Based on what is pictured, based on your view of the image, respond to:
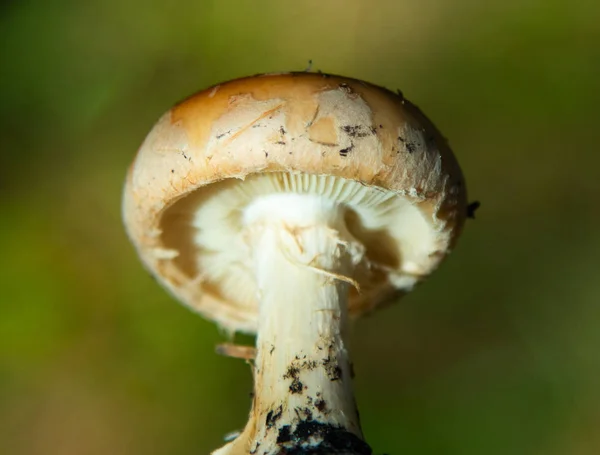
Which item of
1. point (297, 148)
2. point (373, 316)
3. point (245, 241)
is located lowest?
point (373, 316)

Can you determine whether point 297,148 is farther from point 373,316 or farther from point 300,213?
point 373,316

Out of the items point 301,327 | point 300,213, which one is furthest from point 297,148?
point 301,327

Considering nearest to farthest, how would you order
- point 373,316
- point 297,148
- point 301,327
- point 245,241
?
point 297,148 < point 301,327 < point 245,241 < point 373,316

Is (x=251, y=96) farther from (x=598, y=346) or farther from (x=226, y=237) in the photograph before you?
(x=598, y=346)

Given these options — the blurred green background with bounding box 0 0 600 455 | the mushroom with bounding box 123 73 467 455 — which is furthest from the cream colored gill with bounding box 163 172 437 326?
the blurred green background with bounding box 0 0 600 455

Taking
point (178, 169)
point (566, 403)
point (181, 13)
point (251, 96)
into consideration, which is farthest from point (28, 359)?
point (566, 403)

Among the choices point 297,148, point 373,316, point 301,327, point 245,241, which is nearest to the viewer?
point 297,148

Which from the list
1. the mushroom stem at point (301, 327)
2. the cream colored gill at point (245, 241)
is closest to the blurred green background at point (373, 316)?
the cream colored gill at point (245, 241)

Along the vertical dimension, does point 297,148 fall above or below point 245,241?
above

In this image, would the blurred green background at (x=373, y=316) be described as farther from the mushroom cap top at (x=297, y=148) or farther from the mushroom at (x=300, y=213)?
the mushroom cap top at (x=297, y=148)

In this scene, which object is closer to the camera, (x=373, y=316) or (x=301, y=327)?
(x=301, y=327)
